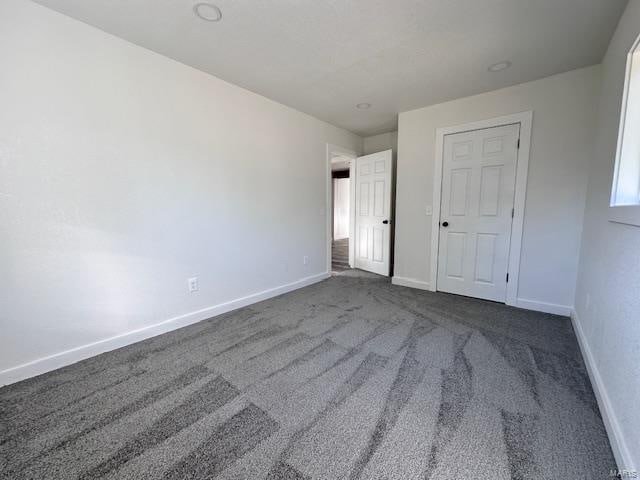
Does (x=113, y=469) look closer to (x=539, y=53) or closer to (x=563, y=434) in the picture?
(x=563, y=434)

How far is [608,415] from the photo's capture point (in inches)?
52.4

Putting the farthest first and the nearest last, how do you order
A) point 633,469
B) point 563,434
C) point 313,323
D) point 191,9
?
point 313,323 < point 191,9 < point 563,434 < point 633,469

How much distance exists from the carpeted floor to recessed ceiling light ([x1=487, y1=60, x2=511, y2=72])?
2457 mm

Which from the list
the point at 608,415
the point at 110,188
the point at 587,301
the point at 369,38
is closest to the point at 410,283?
the point at 587,301

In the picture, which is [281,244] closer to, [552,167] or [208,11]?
[208,11]

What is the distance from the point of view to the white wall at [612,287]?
116 cm

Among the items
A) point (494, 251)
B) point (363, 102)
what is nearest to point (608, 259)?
point (494, 251)

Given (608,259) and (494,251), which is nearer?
(608,259)

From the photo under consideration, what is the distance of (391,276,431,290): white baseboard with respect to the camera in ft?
11.9

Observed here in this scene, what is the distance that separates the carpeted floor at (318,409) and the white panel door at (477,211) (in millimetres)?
845

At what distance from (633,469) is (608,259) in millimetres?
1157

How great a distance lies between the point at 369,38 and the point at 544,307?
3.18m

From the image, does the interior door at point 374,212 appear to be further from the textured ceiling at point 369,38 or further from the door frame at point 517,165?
the textured ceiling at point 369,38

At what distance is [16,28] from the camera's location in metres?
1.63
